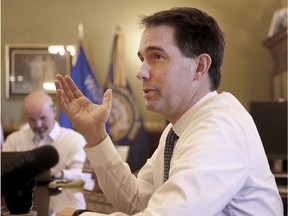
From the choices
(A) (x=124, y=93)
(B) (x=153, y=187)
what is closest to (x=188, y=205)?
(B) (x=153, y=187)

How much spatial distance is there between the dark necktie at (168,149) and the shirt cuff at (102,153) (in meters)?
0.18

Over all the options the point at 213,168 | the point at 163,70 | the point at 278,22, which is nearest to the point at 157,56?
the point at 163,70

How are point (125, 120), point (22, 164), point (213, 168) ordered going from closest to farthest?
point (22, 164) → point (213, 168) → point (125, 120)

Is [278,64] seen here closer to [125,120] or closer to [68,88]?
[125,120]

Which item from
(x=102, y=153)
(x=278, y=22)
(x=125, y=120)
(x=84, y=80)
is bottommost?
(x=125, y=120)

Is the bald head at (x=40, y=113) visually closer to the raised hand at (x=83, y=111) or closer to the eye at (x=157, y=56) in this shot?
the raised hand at (x=83, y=111)

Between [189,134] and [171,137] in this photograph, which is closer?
[189,134]

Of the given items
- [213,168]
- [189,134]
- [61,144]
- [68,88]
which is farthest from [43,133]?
[213,168]

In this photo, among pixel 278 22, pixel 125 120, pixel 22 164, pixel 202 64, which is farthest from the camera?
pixel 125 120

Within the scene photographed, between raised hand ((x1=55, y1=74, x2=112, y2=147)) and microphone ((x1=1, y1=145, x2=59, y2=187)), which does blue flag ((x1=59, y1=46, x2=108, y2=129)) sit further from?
microphone ((x1=1, y1=145, x2=59, y2=187))

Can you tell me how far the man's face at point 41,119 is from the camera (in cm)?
362

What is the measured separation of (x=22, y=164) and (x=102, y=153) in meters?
0.71

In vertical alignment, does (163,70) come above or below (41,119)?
above

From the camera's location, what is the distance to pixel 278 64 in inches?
192
